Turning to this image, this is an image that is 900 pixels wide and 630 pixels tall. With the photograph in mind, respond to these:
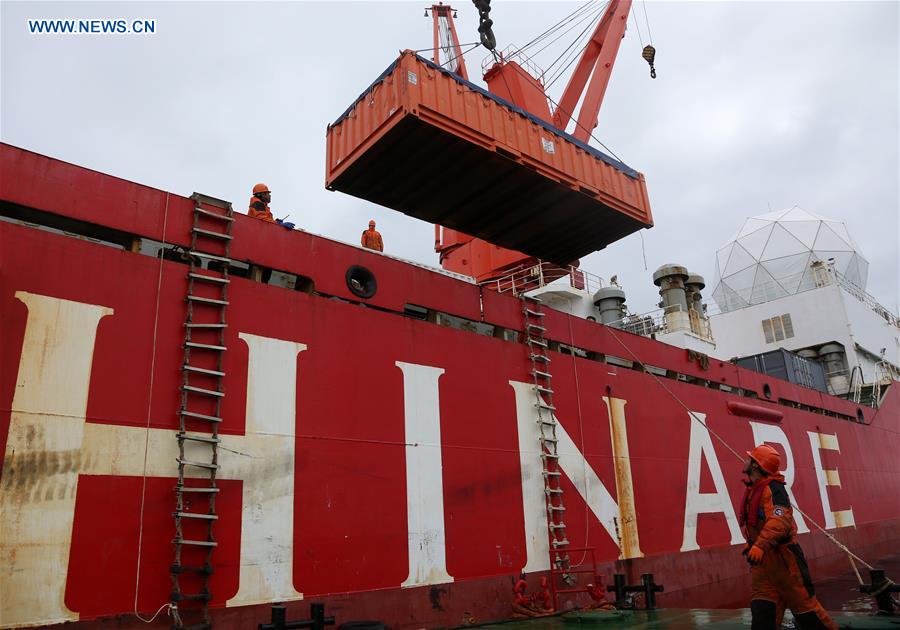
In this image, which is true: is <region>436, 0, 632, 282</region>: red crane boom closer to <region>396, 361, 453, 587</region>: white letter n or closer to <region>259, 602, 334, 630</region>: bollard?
<region>396, 361, 453, 587</region>: white letter n

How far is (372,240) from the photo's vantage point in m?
11.4

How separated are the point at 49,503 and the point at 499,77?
11.8 metres

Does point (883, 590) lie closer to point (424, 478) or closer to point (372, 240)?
point (424, 478)

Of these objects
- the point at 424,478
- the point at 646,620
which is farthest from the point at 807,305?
the point at 424,478

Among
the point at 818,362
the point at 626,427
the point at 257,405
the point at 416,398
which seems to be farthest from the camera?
the point at 818,362

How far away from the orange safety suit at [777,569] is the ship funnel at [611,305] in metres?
13.4

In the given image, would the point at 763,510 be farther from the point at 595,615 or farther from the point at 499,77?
the point at 499,77

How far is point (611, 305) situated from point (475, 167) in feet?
32.9

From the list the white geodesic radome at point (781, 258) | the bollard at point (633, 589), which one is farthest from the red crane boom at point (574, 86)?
the white geodesic radome at point (781, 258)

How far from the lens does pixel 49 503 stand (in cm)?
552

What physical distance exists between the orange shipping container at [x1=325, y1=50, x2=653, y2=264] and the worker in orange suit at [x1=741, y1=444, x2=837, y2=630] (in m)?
5.84

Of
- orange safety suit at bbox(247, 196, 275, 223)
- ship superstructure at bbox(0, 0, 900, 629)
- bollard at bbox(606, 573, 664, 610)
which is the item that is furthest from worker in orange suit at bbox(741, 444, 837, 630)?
orange safety suit at bbox(247, 196, 275, 223)

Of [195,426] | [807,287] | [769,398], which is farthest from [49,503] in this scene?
[807,287]

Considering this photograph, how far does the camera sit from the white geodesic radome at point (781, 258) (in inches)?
1137
